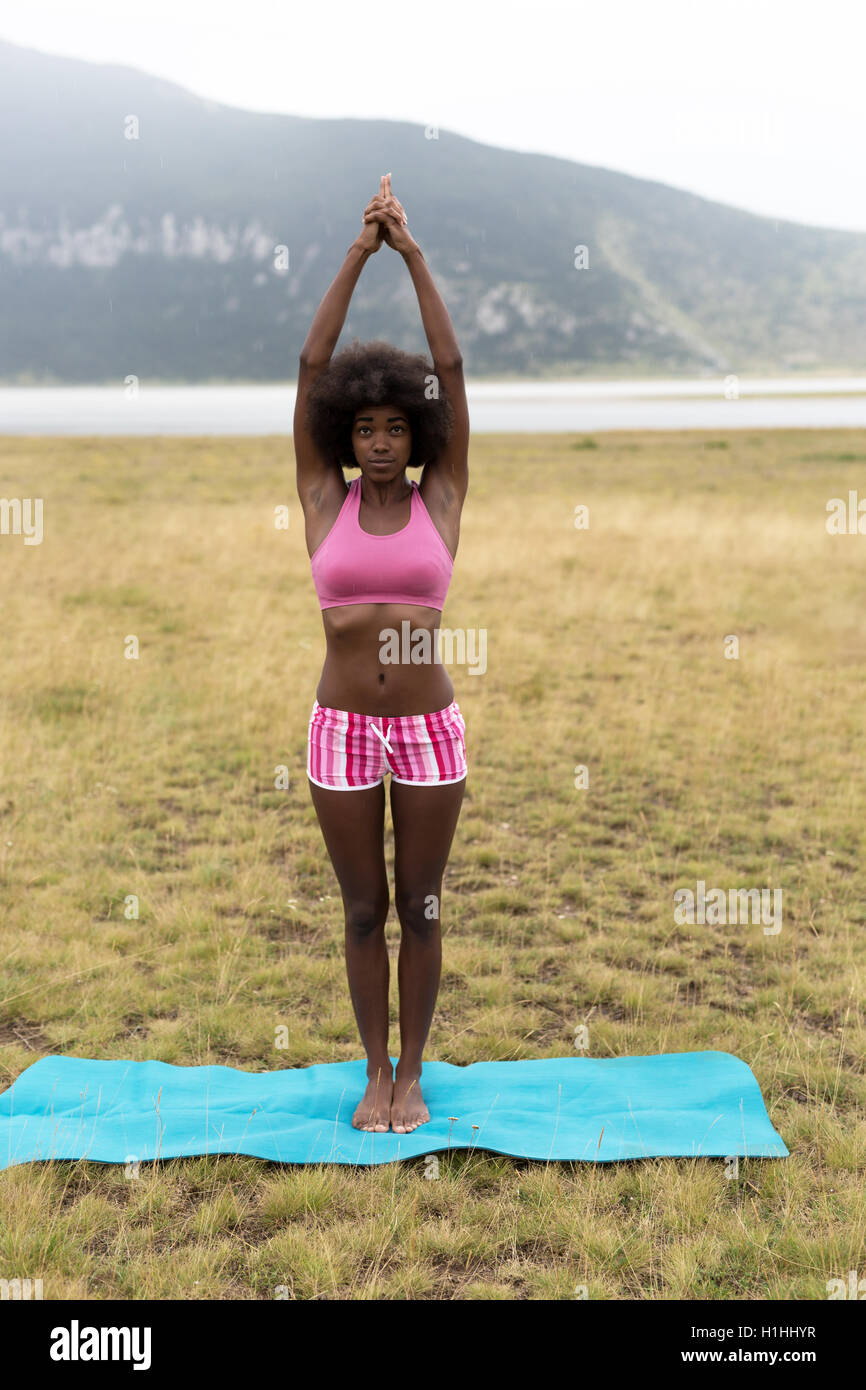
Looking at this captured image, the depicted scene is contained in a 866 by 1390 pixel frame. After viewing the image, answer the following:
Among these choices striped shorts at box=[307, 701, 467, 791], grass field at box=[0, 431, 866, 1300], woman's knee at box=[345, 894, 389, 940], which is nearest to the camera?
grass field at box=[0, 431, 866, 1300]

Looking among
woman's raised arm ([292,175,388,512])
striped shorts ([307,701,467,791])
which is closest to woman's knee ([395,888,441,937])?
striped shorts ([307,701,467,791])

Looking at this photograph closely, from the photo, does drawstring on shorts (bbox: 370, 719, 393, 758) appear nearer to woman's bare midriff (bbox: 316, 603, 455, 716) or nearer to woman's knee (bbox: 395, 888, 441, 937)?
woman's bare midriff (bbox: 316, 603, 455, 716)

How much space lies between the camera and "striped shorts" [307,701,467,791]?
162 inches

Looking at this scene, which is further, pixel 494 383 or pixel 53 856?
pixel 494 383

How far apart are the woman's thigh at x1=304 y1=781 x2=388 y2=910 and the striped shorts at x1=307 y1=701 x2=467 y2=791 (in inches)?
1.8

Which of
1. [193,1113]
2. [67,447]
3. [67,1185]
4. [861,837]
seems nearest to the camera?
[67,1185]

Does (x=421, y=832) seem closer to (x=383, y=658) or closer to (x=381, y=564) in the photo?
(x=383, y=658)

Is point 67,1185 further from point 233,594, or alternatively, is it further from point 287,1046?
point 233,594

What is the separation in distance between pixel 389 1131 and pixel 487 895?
8.43 ft

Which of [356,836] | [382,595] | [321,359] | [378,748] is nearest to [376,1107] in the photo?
[356,836]

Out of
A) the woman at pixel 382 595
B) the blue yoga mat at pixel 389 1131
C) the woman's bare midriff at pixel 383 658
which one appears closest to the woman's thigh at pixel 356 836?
the woman at pixel 382 595
